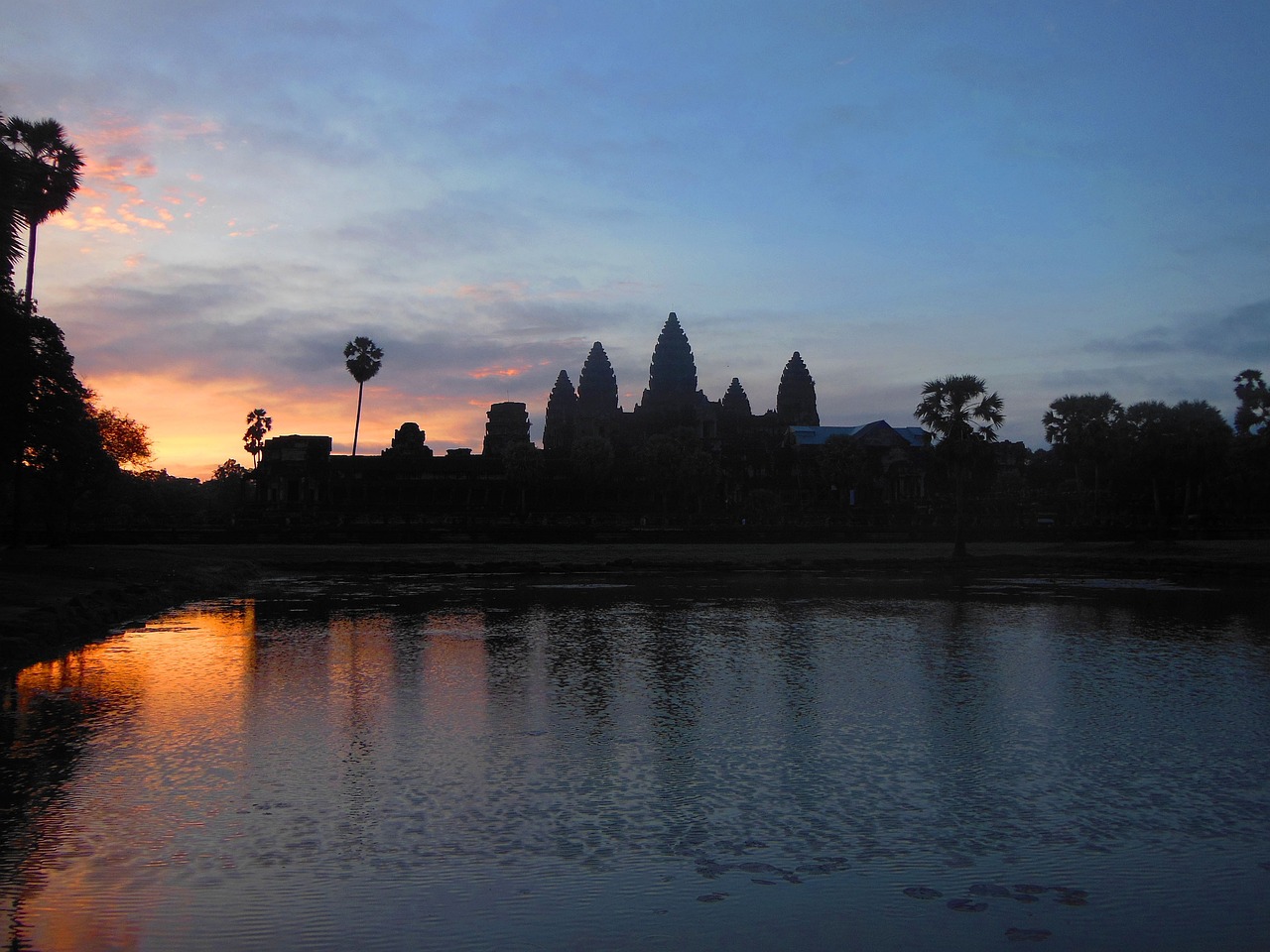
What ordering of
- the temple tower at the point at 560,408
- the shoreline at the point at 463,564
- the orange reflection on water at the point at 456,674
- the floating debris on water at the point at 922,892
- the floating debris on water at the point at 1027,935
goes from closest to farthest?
the floating debris on water at the point at 1027,935, the floating debris on water at the point at 922,892, the orange reflection on water at the point at 456,674, the shoreline at the point at 463,564, the temple tower at the point at 560,408

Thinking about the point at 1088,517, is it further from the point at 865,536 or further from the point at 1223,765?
the point at 1223,765

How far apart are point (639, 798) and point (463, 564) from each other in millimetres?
35976

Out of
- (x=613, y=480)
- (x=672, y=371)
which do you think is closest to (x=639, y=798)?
(x=613, y=480)

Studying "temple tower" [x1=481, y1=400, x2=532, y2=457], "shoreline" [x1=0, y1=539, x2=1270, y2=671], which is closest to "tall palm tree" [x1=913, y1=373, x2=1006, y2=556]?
"shoreline" [x1=0, y1=539, x2=1270, y2=671]

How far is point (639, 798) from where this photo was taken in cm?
869

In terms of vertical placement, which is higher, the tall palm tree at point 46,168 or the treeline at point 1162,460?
the tall palm tree at point 46,168

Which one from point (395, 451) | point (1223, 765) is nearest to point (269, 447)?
point (395, 451)

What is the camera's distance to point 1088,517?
7625 cm

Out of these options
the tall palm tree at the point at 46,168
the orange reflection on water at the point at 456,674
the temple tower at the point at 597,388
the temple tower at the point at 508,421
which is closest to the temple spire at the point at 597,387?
the temple tower at the point at 597,388

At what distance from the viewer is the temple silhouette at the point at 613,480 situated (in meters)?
83.2

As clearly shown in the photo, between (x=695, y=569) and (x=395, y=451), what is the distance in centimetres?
6487

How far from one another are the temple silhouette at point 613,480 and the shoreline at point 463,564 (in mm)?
18250

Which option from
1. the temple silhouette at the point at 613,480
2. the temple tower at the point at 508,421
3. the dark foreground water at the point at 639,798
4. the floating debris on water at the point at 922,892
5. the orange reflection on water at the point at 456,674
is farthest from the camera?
the temple tower at the point at 508,421

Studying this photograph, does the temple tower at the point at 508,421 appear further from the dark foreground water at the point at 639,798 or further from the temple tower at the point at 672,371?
the dark foreground water at the point at 639,798
